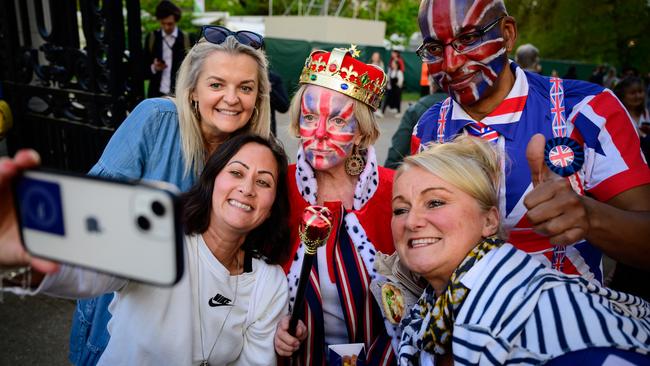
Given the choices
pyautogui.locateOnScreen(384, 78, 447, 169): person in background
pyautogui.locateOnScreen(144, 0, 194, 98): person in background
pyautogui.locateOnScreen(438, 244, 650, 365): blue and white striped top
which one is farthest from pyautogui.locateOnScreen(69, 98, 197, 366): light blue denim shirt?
pyautogui.locateOnScreen(144, 0, 194, 98): person in background

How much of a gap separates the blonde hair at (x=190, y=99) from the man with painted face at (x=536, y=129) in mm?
895

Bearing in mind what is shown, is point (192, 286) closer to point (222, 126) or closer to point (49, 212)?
point (222, 126)

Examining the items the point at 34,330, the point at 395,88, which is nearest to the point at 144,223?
the point at 34,330

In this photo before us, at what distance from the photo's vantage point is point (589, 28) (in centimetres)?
1584

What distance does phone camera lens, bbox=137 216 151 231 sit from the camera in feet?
1.92

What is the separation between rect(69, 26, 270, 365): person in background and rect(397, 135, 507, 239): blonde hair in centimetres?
104

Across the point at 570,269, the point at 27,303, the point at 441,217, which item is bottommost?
the point at 27,303

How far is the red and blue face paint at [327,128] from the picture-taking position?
225 cm

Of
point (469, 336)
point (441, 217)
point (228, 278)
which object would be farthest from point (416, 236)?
point (228, 278)

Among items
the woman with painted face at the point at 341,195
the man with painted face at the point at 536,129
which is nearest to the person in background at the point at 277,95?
the woman with painted face at the point at 341,195

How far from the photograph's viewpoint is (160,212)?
578 mm

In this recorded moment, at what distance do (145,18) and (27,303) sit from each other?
71.7 ft

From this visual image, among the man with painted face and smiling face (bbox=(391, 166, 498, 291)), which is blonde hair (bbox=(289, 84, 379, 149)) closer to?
the man with painted face

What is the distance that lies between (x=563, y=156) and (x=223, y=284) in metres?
1.36
